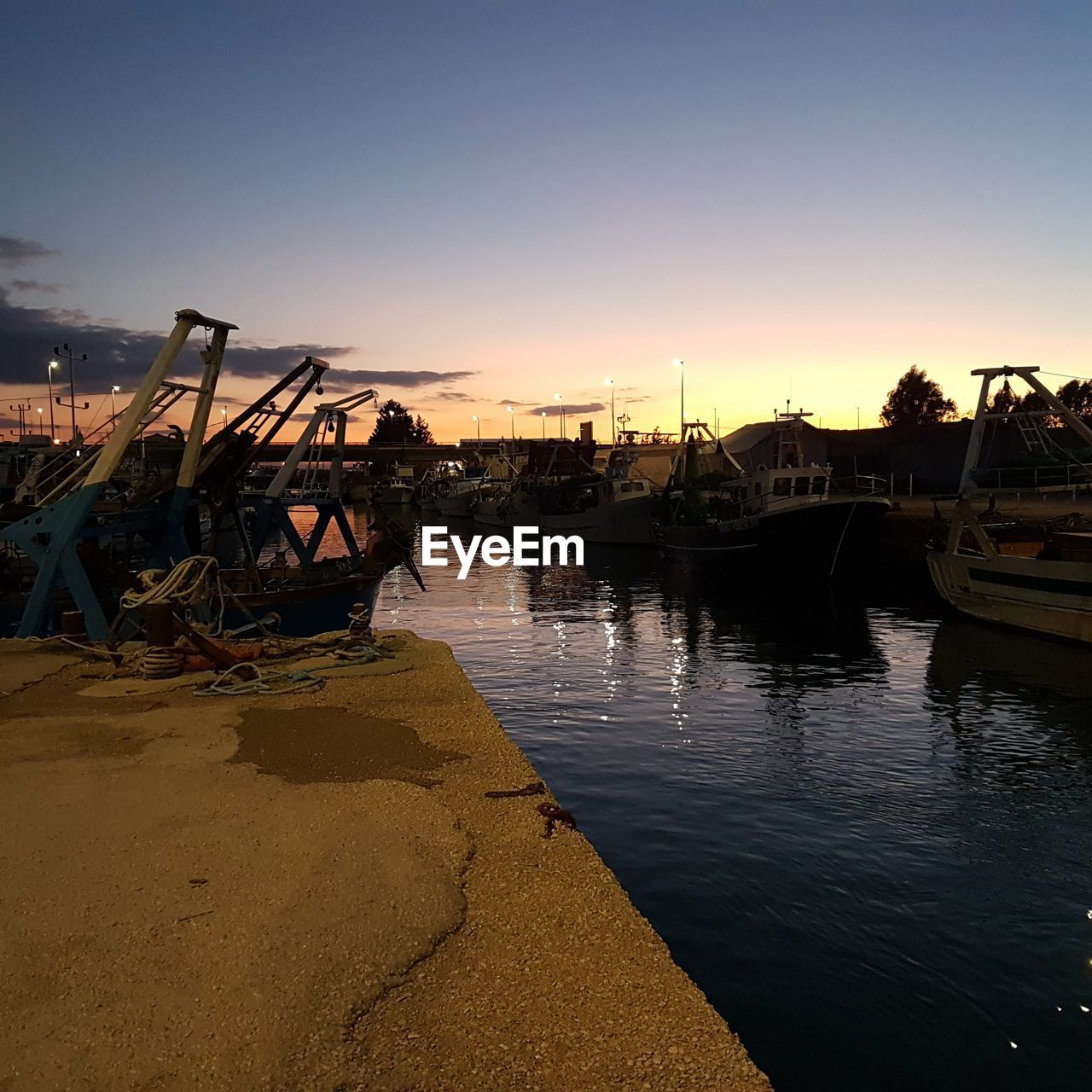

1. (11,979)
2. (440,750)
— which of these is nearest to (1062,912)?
(440,750)

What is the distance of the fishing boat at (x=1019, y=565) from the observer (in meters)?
24.7

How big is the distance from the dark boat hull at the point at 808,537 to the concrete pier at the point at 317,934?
112 ft

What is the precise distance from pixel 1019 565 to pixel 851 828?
1875cm

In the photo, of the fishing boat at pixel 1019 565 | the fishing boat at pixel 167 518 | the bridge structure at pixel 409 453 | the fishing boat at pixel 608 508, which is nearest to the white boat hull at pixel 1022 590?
the fishing boat at pixel 1019 565

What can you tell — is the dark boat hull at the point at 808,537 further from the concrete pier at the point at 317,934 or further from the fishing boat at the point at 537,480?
the concrete pier at the point at 317,934

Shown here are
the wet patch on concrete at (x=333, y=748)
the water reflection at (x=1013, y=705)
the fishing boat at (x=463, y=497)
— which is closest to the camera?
the wet patch on concrete at (x=333, y=748)

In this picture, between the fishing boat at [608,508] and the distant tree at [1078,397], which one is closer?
the fishing boat at [608,508]

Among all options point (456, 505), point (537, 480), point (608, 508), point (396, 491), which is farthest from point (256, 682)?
point (396, 491)

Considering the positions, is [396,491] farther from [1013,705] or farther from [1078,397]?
[1013,705]

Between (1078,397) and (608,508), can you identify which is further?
(1078,397)

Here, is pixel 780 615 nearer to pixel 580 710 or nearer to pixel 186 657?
pixel 580 710

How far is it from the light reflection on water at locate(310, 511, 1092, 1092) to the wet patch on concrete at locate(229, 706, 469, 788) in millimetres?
3044

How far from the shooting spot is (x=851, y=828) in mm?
11750

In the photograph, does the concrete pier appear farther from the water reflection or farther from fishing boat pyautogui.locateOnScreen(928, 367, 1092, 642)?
fishing boat pyautogui.locateOnScreen(928, 367, 1092, 642)
